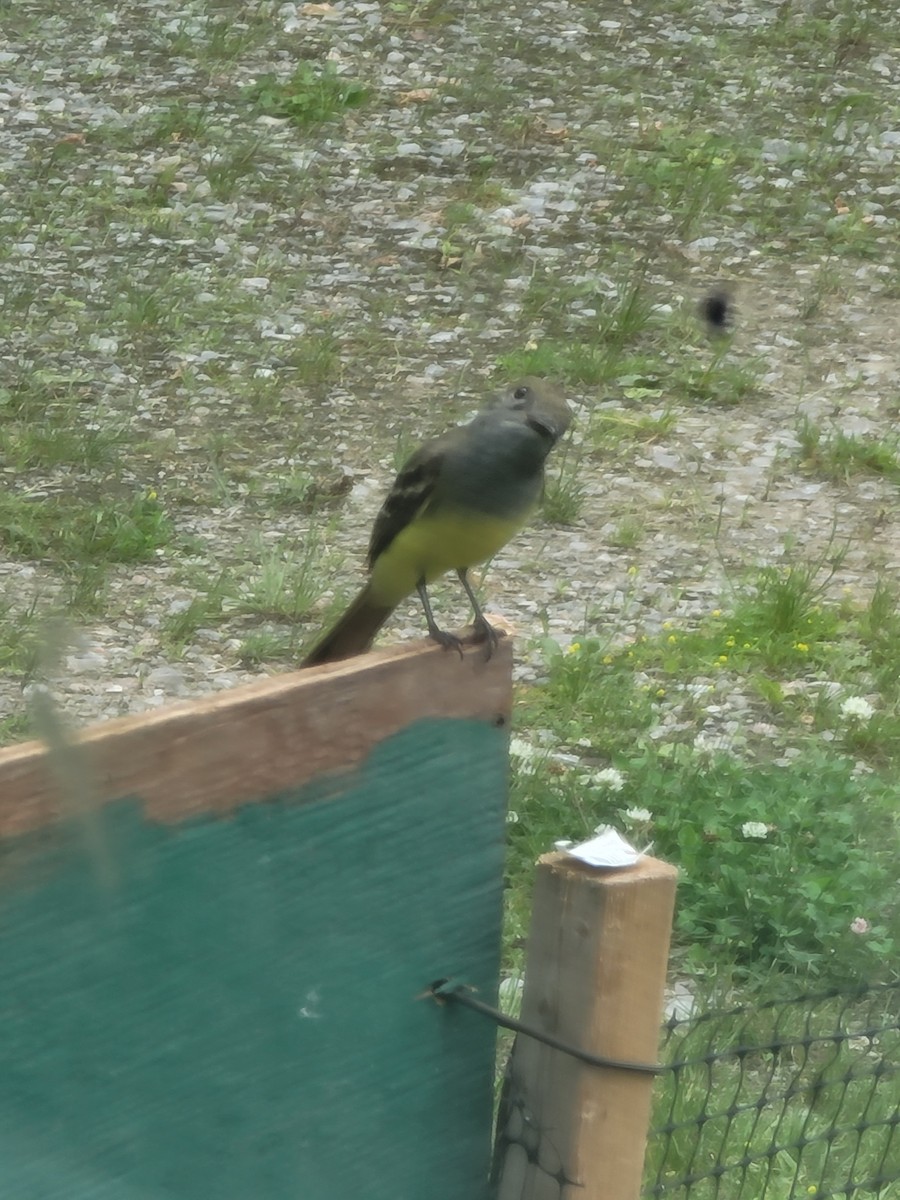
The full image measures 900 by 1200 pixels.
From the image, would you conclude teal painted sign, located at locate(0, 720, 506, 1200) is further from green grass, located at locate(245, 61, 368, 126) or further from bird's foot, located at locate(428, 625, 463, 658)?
green grass, located at locate(245, 61, 368, 126)

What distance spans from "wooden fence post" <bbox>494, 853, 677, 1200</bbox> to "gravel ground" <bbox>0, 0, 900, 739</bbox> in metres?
3.57

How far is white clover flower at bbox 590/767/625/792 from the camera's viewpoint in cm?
471

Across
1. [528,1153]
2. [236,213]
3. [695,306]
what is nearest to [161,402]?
[236,213]

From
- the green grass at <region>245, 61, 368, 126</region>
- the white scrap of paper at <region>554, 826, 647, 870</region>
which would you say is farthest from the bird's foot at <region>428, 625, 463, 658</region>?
the green grass at <region>245, 61, 368, 126</region>

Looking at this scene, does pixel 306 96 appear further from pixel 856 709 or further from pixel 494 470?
pixel 494 470

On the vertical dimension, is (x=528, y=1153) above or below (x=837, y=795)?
above

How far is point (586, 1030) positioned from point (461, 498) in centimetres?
200

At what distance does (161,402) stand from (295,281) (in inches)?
52.4

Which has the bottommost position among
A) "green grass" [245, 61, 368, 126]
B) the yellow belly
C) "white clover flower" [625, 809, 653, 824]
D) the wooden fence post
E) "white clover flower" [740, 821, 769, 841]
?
"white clover flower" [625, 809, 653, 824]

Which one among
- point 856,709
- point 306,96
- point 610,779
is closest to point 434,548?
point 610,779

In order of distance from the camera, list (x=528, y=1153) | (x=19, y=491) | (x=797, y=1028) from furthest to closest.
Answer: (x=19, y=491) → (x=797, y=1028) → (x=528, y=1153)

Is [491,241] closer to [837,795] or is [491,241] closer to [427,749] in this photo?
[837,795]

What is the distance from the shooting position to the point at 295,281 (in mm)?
8547

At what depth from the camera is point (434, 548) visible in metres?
3.84
